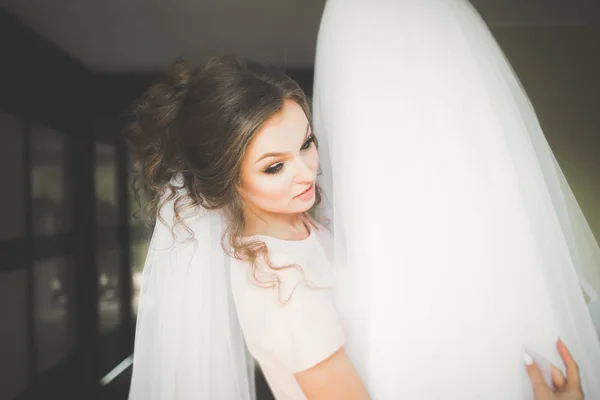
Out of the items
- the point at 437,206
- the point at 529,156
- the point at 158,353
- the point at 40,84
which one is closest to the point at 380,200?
the point at 437,206

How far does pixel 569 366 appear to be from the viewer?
51cm

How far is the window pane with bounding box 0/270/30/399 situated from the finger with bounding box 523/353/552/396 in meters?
0.70

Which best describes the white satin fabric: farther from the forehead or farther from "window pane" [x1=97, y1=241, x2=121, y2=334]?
"window pane" [x1=97, y1=241, x2=121, y2=334]

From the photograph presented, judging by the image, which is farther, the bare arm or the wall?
the wall

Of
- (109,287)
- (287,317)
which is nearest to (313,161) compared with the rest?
(287,317)

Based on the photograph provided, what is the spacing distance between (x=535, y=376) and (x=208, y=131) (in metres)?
0.58

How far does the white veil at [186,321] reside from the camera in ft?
1.85

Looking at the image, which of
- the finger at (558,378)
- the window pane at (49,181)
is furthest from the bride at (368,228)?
the window pane at (49,181)

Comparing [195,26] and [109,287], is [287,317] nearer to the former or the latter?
[109,287]

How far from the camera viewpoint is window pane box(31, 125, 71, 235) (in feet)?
1.67

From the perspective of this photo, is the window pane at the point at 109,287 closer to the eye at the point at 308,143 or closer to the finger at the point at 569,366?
the eye at the point at 308,143

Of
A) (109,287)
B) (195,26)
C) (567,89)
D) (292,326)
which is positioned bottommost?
(292,326)

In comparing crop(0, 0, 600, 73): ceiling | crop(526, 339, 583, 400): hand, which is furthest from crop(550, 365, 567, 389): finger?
crop(0, 0, 600, 73): ceiling

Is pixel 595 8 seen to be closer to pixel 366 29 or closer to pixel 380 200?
pixel 366 29
